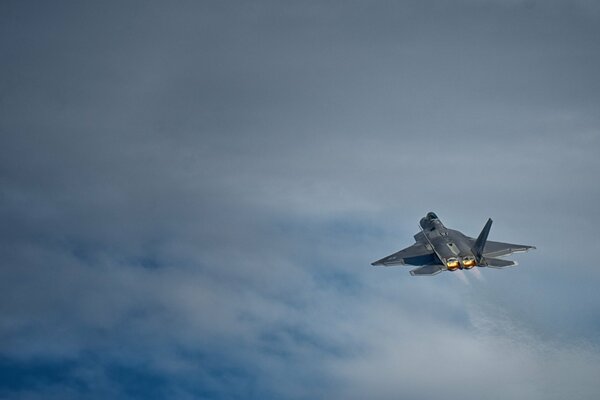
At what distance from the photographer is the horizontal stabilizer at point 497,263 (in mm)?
139800

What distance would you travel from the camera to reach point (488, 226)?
434 ft

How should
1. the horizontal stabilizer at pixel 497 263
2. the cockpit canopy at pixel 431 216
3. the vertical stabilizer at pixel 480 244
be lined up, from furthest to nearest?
the cockpit canopy at pixel 431 216, the horizontal stabilizer at pixel 497 263, the vertical stabilizer at pixel 480 244

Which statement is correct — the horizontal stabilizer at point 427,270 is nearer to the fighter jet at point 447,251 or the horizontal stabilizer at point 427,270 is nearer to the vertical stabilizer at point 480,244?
the fighter jet at point 447,251

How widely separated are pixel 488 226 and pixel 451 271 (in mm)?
13778

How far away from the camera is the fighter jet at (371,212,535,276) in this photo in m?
138

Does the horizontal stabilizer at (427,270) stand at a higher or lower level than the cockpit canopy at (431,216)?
lower

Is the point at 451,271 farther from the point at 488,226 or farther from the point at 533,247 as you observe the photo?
the point at 533,247

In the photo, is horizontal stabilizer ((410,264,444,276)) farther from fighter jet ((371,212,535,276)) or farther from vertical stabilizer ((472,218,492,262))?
vertical stabilizer ((472,218,492,262))

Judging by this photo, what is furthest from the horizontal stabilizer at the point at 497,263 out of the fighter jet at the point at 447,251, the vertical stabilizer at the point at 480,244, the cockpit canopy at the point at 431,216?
the cockpit canopy at the point at 431,216

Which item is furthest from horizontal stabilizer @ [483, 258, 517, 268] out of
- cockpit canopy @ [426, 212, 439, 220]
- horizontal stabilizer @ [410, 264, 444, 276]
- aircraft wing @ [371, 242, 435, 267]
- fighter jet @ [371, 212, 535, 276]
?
cockpit canopy @ [426, 212, 439, 220]

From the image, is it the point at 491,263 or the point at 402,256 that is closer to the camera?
the point at 491,263

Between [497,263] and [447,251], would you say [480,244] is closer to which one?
[447,251]

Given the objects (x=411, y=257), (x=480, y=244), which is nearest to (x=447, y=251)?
(x=480, y=244)

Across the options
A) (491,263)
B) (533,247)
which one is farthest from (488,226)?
(533,247)
